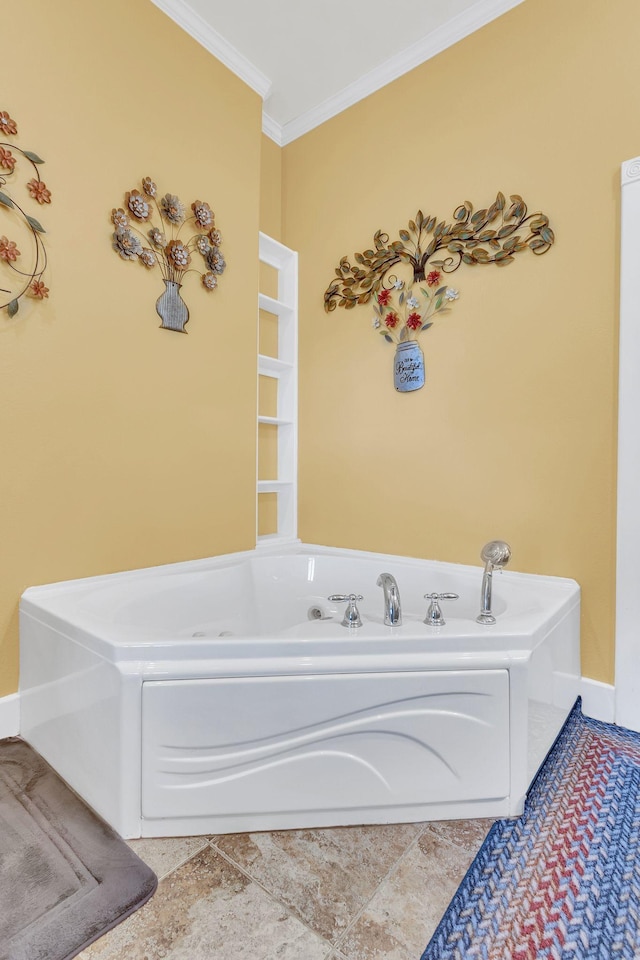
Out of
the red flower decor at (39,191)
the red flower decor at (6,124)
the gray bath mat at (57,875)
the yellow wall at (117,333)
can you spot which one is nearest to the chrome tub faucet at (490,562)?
the gray bath mat at (57,875)

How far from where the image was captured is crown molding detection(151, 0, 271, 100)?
2.07 metres

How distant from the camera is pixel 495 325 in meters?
2.01

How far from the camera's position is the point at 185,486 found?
2174 mm

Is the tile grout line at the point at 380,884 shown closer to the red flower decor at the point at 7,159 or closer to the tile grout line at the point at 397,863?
the tile grout line at the point at 397,863

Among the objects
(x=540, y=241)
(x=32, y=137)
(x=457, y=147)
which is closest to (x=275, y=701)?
(x=540, y=241)

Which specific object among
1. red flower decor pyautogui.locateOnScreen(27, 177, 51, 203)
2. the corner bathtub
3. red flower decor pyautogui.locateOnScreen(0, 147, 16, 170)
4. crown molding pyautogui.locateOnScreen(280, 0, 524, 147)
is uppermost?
crown molding pyautogui.locateOnScreen(280, 0, 524, 147)

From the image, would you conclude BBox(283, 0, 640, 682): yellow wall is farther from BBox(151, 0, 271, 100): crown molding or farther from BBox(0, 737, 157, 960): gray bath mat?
BBox(0, 737, 157, 960): gray bath mat

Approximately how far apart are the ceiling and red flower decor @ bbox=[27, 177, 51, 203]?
1084mm

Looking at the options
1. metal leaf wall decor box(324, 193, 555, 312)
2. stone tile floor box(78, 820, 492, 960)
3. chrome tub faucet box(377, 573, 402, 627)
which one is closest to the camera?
stone tile floor box(78, 820, 492, 960)

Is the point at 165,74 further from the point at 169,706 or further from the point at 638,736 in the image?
the point at 638,736

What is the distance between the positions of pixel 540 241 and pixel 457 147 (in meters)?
0.65

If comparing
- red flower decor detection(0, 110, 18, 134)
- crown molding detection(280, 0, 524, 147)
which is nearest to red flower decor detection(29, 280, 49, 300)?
red flower decor detection(0, 110, 18, 134)

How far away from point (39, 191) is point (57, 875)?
2.04 metres

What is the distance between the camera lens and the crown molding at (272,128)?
2.70m
